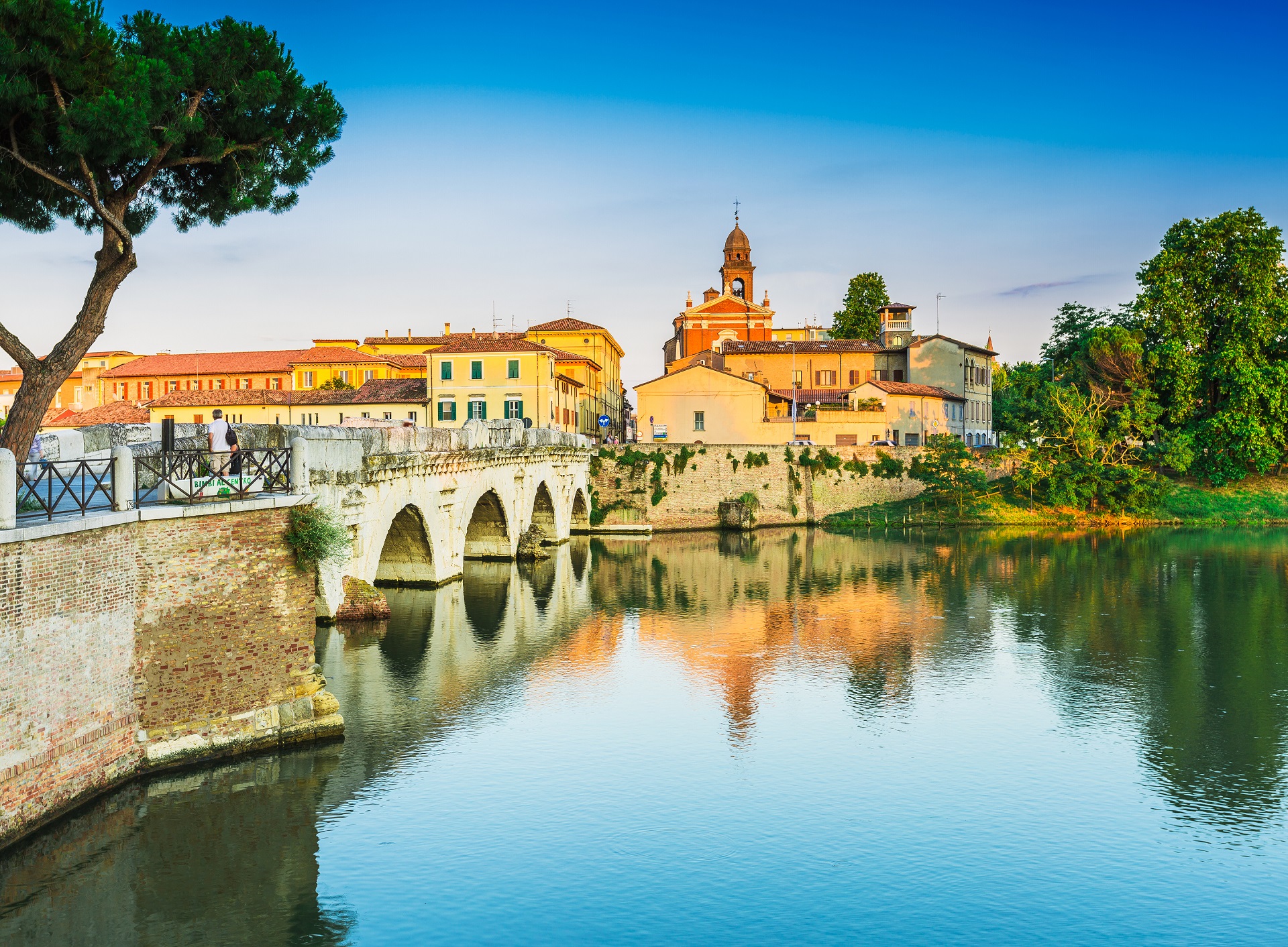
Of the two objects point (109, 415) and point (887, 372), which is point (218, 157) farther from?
point (887, 372)

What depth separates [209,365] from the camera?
87625 mm

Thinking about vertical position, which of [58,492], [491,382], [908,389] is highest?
[908,389]

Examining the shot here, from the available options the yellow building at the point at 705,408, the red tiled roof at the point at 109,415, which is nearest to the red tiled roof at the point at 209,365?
the red tiled roof at the point at 109,415

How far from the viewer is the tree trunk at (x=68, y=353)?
21.2 metres

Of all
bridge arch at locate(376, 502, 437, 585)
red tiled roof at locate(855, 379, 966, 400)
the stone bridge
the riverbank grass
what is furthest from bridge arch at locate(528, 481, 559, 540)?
red tiled roof at locate(855, 379, 966, 400)

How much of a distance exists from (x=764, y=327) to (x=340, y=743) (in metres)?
86.5

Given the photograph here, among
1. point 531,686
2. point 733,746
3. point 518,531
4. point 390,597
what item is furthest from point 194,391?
point 733,746

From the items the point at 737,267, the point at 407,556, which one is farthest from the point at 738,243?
the point at 407,556

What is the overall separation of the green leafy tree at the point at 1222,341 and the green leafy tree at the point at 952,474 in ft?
35.6

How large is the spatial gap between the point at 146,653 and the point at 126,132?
10008 mm

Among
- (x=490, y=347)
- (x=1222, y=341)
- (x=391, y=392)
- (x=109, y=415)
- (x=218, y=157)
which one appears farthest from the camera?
(x=391, y=392)

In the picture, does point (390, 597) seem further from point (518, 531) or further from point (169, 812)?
point (169, 812)

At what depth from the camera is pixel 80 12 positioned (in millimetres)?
20172

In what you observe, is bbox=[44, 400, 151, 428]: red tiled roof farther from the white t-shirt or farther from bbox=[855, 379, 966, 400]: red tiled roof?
the white t-shirt
